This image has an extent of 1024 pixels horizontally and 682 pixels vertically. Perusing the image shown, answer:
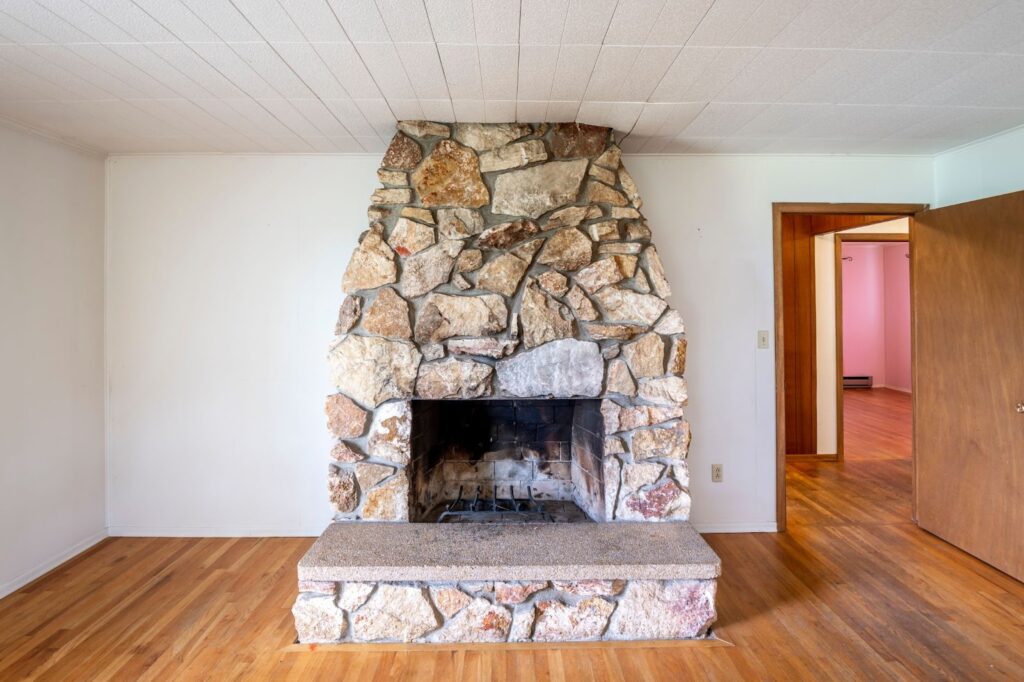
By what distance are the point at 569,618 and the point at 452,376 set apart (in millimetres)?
1107

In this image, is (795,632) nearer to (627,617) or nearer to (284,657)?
(627,617)

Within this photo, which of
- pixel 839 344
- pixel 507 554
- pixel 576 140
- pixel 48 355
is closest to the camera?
pixel 507 554

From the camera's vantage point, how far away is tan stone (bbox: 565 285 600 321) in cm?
238

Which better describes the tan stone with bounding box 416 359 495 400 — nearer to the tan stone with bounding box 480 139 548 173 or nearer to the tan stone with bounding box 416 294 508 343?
the tan stone with bounding box 416 294 508 343

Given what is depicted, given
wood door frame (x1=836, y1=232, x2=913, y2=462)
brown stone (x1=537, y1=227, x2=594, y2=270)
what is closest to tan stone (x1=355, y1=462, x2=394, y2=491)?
brown stone (x1=537, y1=227, x2=594, y2=270)

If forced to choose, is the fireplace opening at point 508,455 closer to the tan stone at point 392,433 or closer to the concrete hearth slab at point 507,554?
the tan stone at point 392,433

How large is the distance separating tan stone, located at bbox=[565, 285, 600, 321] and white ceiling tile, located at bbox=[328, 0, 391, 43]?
1.25 metres

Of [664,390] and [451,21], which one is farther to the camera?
[664,390]

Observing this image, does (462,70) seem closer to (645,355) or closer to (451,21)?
(451,21)

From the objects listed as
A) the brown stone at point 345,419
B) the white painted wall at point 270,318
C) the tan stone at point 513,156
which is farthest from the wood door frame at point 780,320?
the brown stone at point 345,419

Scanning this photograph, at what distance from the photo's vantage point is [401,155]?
2.44 metres

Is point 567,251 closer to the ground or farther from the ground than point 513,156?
closer to the ground

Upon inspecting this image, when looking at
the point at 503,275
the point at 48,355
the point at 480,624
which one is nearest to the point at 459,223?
the point at 503,275

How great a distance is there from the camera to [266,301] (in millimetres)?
2975
